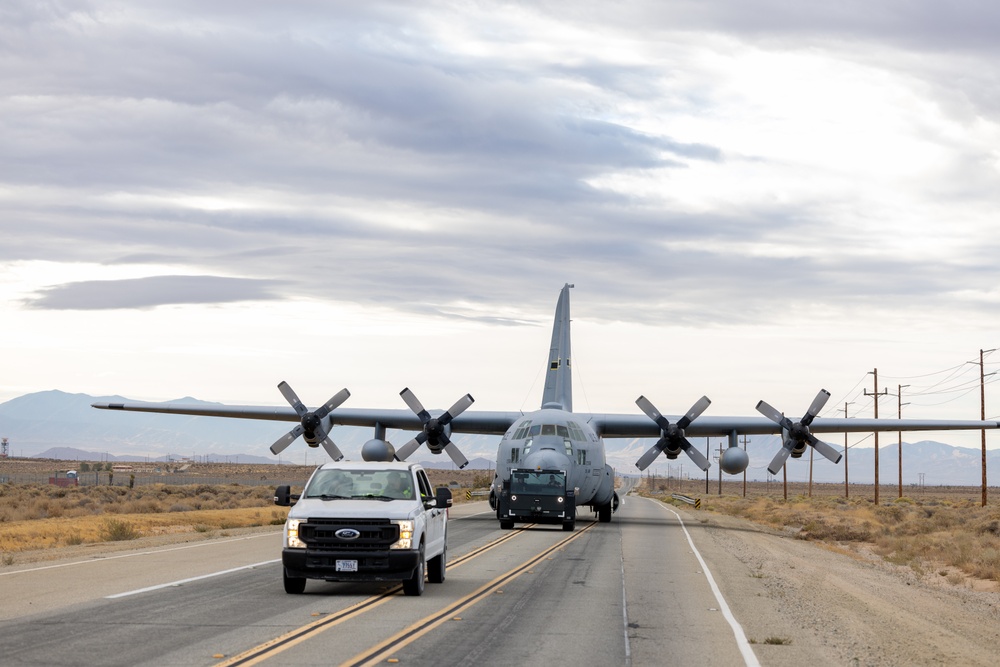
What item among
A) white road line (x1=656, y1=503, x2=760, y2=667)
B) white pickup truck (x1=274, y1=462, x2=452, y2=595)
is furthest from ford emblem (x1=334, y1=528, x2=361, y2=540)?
white road line (x1=656, y1=503, x2=760, y2=667)

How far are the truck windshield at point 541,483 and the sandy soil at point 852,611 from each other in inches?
296

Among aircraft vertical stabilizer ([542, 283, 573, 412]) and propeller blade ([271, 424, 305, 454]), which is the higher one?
aircraft vertical stabilizer ([542, 283, 573, 412])

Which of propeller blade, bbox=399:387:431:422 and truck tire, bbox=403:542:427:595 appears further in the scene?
propeller blade, bbox=399:387:431:422

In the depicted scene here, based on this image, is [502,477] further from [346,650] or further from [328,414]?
[346,650]

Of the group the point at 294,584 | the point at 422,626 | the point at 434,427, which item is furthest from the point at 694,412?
the point at 422,626

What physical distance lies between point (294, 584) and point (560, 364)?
34.0 m

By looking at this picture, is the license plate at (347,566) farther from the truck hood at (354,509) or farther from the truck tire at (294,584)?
the truck tire at (294,584)

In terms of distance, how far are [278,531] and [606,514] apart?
14842 mm

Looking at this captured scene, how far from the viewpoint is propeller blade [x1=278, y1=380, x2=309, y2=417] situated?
46.1m

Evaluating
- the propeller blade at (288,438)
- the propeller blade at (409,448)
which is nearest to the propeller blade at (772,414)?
the propeller blade at (409,448)

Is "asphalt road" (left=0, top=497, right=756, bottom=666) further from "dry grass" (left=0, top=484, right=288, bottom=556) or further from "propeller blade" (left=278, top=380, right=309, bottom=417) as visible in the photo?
"propeller blade" (left=278, top=380, right=309, bottom=417)

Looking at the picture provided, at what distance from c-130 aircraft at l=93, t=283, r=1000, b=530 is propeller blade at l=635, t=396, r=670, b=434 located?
→ 4cm

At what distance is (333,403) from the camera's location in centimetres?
4516

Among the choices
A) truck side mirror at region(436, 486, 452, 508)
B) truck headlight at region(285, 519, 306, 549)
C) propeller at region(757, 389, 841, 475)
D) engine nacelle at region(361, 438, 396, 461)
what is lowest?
truck headlight at region(285, 519, 306, 549)
